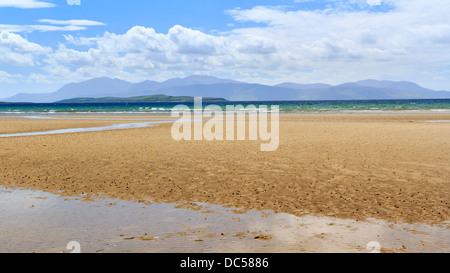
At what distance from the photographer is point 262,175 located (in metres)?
13.6

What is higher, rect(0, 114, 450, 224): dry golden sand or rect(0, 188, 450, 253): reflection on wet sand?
rect(0, 114, 450, 224): dry golden sand

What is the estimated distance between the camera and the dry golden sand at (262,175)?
1013cm

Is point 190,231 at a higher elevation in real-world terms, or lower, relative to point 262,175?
lower

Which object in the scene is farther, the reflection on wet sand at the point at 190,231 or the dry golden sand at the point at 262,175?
the dry golden sand at the point at 262,175

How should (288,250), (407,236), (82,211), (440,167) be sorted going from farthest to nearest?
(440,167) → (82,211) → (407,236) → (288,250)

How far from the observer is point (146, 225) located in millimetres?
8453

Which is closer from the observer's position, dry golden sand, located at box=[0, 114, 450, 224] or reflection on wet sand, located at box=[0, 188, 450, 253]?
reflection on wet sand, located at box=[0, 188, 450, 253]

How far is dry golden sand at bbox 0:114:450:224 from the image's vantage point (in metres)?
10.1

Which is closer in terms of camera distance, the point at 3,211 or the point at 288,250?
the point at 288,250

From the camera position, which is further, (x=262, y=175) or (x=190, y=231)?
(x=262, y=175)

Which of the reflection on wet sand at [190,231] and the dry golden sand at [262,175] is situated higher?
the dry golden sand at [262,175]
